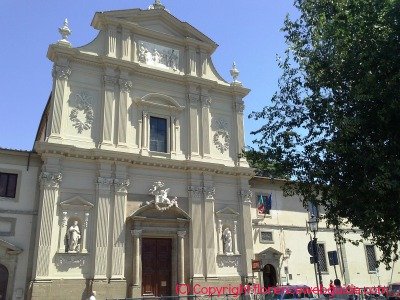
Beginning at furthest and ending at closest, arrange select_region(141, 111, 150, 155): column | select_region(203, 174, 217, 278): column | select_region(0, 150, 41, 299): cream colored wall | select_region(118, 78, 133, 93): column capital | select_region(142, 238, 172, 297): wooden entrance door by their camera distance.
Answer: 1. select_region(118, 78, 133, 93): column capital
2. select_region(141, 111, 150, 155): column
3. select_region(203, 174, 217, 278): column
4. select_region(142, 238, 172, 297): wooden entrance door
5. select_region(0, 150, 41, 299): cream colored wall

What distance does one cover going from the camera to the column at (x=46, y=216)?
62.2 feet

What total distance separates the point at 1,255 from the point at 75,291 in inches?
151

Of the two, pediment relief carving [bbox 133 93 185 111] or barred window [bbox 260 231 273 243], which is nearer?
pediment relief carving [bbox 133 93 185 111]

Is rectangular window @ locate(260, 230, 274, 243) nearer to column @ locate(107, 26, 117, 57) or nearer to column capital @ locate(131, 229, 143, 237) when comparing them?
column capital @ locate(131, 229, 143, 237)

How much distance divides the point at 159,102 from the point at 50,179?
832 cm

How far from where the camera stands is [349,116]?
13680 mm

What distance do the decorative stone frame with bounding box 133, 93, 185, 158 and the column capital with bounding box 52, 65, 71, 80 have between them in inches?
162

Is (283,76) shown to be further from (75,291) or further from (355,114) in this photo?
(75,291)

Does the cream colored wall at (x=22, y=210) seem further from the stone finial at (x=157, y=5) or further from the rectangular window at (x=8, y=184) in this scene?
the stone finial at (x=157, y=5)

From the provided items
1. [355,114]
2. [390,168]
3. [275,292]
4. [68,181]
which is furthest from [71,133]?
[390,168]

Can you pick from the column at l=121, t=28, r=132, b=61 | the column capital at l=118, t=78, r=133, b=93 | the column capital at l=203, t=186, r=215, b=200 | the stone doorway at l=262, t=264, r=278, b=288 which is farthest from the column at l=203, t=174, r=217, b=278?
the column at l=121, t=28, r=132, b=61

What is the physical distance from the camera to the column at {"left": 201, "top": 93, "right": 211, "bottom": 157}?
1008 inches

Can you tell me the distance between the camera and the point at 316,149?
49.1 feet

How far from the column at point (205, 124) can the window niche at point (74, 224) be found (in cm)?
811
